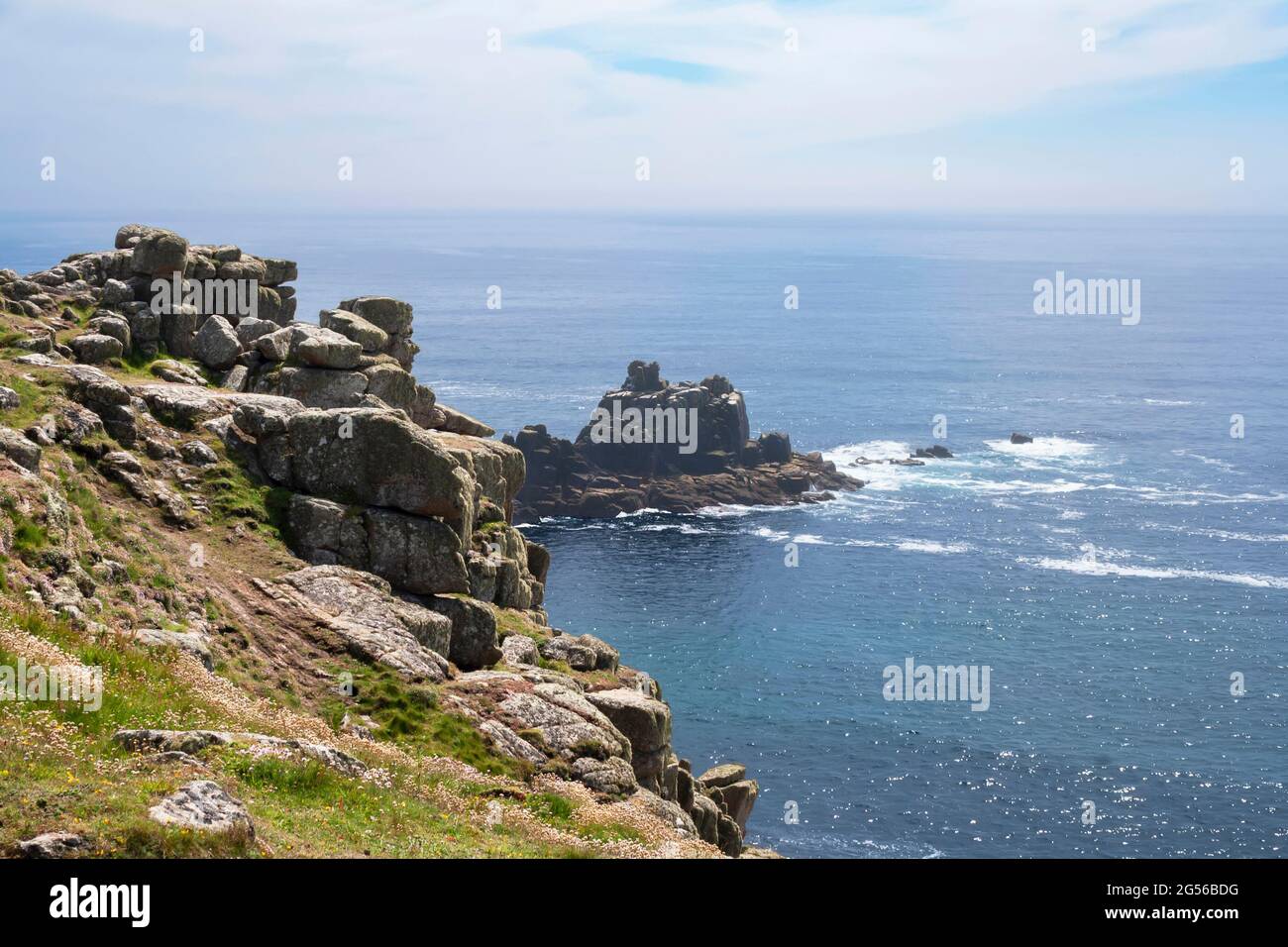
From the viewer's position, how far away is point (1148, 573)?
117 metres

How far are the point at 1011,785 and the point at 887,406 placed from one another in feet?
417

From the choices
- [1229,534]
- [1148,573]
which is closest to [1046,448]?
[1229,534]

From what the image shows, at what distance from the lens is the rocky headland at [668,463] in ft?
477

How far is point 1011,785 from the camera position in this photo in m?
76.3

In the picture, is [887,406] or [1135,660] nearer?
[1135,660]

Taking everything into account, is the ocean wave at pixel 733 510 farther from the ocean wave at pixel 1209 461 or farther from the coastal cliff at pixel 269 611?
the coastal cliff at pixel 269 611

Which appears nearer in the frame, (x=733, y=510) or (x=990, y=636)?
(x=990, y=636)

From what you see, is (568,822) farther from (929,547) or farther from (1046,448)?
(1046,448)

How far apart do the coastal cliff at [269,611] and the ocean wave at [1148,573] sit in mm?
81278

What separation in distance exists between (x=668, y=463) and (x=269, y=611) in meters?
124

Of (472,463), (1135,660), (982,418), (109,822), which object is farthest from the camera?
(982,418)
